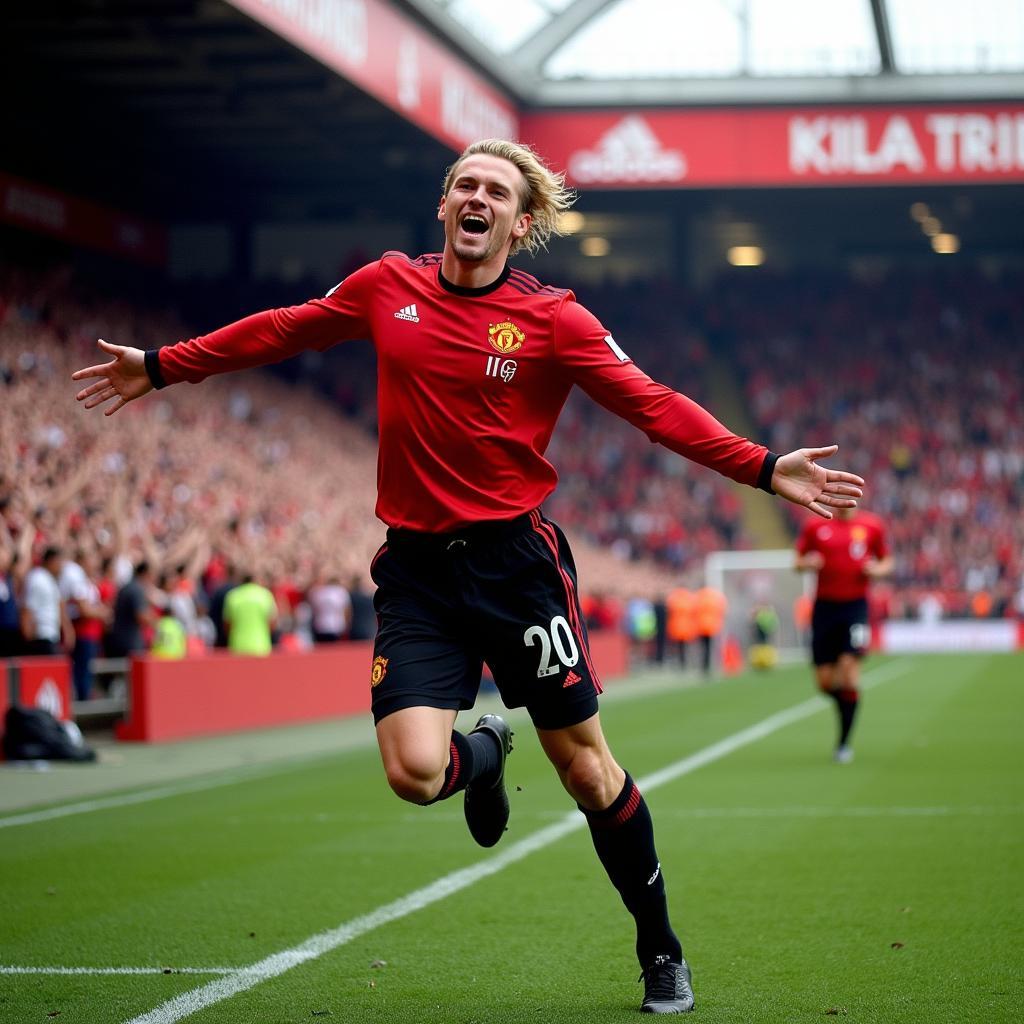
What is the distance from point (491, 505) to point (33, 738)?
9568 millimetres

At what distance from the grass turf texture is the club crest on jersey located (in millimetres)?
1785

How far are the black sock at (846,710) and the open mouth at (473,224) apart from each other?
8.34 m

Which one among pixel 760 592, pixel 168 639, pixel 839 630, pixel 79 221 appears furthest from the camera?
pixel 760 592

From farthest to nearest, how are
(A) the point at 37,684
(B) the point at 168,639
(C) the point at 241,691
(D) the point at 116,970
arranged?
(C) the point at 241,691, (B) the point at 168,639, (A) the point at 37,684, (D) the point at 116,970

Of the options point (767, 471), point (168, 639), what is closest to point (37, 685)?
point (168, 639)

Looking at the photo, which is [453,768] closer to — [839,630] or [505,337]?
[505,337]

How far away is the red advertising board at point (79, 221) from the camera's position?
3014cm

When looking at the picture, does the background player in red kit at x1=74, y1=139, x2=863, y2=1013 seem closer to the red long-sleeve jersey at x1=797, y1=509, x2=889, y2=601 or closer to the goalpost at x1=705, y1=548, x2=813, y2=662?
the red long-sleeve jersey at x1=797, y1=509, x2=889, y2=601

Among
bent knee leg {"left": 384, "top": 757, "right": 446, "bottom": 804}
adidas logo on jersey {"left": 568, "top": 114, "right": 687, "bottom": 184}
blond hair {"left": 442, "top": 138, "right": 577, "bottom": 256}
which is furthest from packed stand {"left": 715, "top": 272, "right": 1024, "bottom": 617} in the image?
bent knee leg {"left": 384, "top": 757, "right": 446, "bottom": 804}

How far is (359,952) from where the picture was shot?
6.07 meters

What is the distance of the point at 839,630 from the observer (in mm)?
12625

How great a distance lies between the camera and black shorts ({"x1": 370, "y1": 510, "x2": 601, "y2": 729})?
16.1 feet

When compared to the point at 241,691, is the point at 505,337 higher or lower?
higher

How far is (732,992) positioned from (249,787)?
7.36 meters
